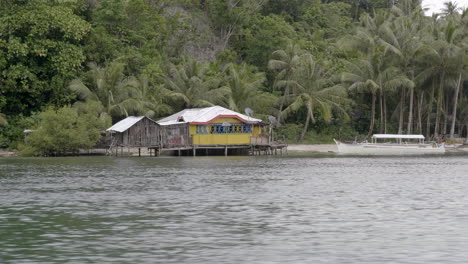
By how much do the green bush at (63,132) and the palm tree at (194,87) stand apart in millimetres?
8761

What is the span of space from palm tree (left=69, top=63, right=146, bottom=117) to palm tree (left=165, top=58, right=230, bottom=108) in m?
4.34

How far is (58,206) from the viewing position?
22.4m

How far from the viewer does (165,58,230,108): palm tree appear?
5922cm

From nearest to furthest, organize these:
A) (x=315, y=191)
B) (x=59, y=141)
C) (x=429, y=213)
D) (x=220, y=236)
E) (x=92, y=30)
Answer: (x=220, y=236)
(x=429, y=213)
(x=315, y=191)
(x=59, y=141)
(x=92, y=30)

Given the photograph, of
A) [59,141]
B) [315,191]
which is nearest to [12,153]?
[59,141]

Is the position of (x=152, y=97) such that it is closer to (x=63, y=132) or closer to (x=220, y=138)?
(x=220, y=138)

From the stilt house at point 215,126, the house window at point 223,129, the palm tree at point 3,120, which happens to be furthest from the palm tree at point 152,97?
the palm tree at point 3,120

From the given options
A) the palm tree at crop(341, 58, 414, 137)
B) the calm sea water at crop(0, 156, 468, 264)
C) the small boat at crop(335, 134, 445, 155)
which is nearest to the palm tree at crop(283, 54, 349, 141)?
the palm tree at crop(341, 58, 414, 137)

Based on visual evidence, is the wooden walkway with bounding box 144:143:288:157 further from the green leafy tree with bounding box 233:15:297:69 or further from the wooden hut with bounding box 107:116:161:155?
the green leafy tree with bounding box 233:15:297:69

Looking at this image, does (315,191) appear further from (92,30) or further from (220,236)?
(92,30)

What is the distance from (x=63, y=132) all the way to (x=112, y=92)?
6.54m

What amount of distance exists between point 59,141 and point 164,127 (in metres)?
7.91

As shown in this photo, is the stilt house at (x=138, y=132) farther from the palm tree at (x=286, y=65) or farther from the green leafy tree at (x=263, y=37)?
the green leafy tree at (x=263, y=37)

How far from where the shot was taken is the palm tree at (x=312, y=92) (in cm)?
6281
